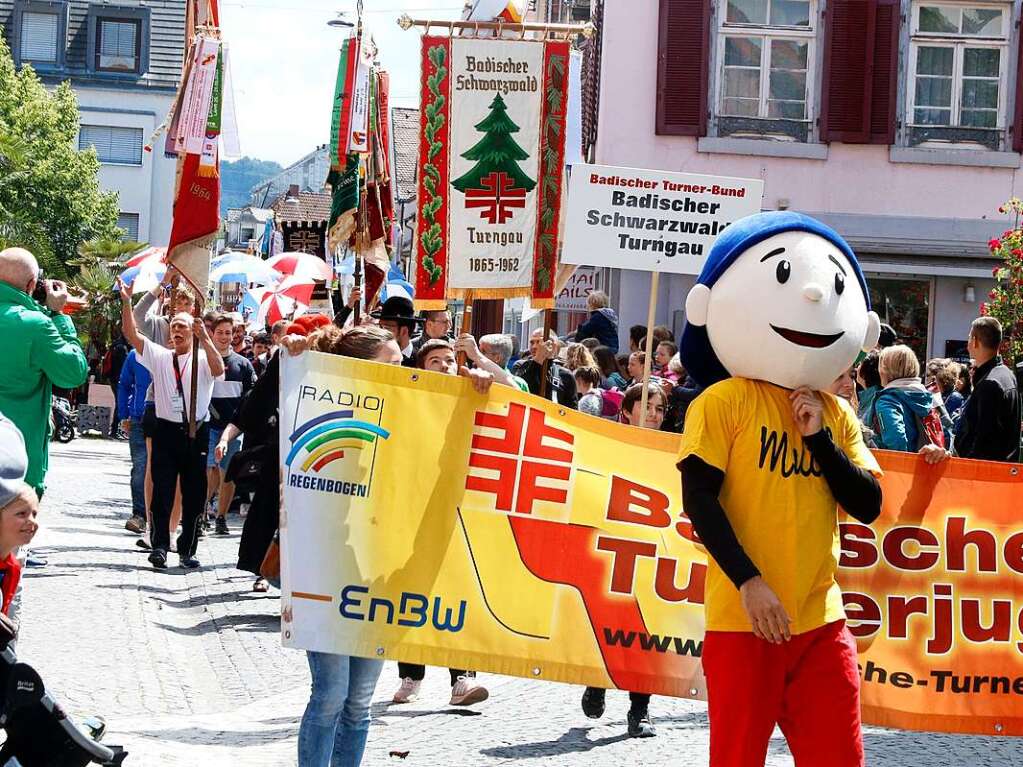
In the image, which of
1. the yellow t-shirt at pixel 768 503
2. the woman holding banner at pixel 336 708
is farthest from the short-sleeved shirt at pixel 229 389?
the yellow t-shirt at pixel 768 503

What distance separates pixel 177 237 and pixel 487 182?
484cm

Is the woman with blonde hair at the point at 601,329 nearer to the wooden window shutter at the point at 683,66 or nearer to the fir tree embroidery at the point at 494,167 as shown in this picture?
the fir tree embroidery at the point at 494,167

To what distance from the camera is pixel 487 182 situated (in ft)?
32.2

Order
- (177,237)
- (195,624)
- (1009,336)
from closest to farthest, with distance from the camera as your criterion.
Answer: (195,624) → (177,237) → (1009,336)

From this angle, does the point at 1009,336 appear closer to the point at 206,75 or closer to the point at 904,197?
the point at 904,197

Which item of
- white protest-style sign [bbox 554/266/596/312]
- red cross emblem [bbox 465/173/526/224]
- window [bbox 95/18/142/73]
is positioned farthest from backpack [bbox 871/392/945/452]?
window [bbox 95/18/142/73]

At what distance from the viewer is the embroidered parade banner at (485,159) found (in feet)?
31.9

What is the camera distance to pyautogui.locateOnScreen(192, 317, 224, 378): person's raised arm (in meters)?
12.6

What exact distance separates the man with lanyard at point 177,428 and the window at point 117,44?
50.8m

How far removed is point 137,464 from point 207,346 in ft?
7.87

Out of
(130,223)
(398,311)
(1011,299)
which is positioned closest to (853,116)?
(1011,299)

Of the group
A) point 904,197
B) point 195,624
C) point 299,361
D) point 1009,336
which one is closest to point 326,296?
point 904,197

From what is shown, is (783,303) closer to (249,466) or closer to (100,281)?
(249,466)

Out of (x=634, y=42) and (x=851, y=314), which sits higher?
(x=634, y=42)
